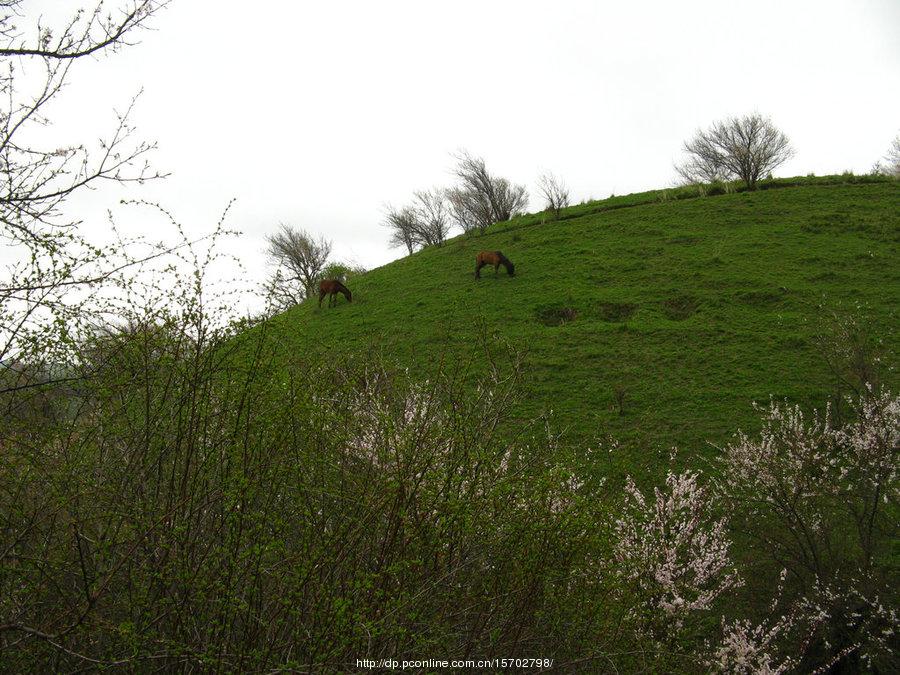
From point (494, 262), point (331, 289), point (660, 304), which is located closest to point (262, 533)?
point (660, 304)

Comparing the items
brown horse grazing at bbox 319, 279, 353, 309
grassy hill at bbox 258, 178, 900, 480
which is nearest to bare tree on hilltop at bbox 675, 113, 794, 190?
grassy hill at bbox 258, 178, 900, 480

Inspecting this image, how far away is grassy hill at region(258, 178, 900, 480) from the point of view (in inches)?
609

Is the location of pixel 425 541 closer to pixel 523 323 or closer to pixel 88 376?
pixel 88 376

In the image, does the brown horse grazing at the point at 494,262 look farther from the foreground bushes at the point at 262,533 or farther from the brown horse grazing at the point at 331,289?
the foreground bushes at the point at 262,533

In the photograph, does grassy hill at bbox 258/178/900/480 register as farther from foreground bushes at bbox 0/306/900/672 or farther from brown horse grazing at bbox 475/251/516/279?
foreground bushes at bbox 0/306/900/672

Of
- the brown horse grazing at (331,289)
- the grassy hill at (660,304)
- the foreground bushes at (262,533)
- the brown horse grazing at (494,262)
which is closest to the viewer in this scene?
the foreground bushes at (262,533)

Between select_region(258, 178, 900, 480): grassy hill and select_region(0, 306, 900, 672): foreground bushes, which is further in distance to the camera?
select_region(258, 178, 900, 480): grassy hill

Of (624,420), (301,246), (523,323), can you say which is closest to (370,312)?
(523,323)

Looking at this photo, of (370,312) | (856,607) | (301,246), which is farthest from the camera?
(301,246)

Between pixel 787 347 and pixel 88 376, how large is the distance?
19108 millimetres

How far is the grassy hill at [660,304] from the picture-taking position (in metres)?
15.5

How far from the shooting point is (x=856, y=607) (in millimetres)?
7941

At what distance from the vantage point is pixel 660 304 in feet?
72.4

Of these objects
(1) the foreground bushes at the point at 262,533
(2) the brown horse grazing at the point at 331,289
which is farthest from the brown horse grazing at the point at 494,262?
(1) the foreground bushes at the point at 262,533
